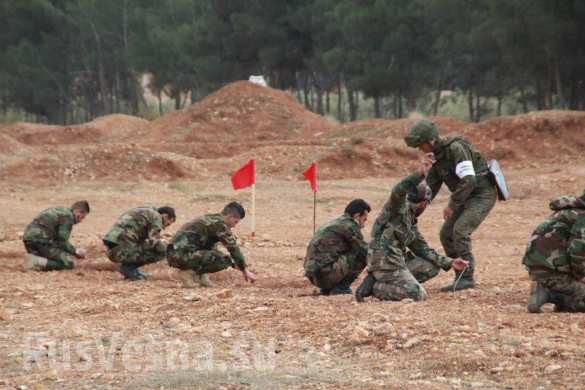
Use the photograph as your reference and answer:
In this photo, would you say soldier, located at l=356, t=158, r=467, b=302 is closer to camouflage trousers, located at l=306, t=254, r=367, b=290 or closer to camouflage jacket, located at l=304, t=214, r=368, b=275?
camouflage jacket, located at l=304, t=214, r=368, b=275

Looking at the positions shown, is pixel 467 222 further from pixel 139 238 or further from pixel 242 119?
pixel 242 119

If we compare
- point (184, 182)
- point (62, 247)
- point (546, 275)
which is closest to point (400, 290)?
point (546, 275)

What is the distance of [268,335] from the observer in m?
8.21

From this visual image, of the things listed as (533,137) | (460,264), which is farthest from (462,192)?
(533,137)

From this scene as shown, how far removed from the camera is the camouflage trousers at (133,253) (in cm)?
1280

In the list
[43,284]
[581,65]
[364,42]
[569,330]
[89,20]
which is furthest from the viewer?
[89,20]

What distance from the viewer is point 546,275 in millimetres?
8703

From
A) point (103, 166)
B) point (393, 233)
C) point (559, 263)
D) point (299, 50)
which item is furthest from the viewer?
point (299, 50)

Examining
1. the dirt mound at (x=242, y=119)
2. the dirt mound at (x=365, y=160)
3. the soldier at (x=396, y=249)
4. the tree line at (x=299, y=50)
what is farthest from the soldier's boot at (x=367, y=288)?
the dirt mound at (x=242, y=119)

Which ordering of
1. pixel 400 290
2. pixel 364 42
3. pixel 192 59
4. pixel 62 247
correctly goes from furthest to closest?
pixel 192 59 → pixel 364 42 → pixel 62 247 → pixel 400 290

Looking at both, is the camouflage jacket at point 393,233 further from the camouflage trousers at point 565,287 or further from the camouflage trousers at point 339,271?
the camouflage trousers at point 565,287

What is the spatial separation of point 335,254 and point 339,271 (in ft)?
0.56

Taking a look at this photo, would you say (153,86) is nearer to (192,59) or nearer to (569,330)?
(192,59)

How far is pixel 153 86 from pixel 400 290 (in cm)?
4974
